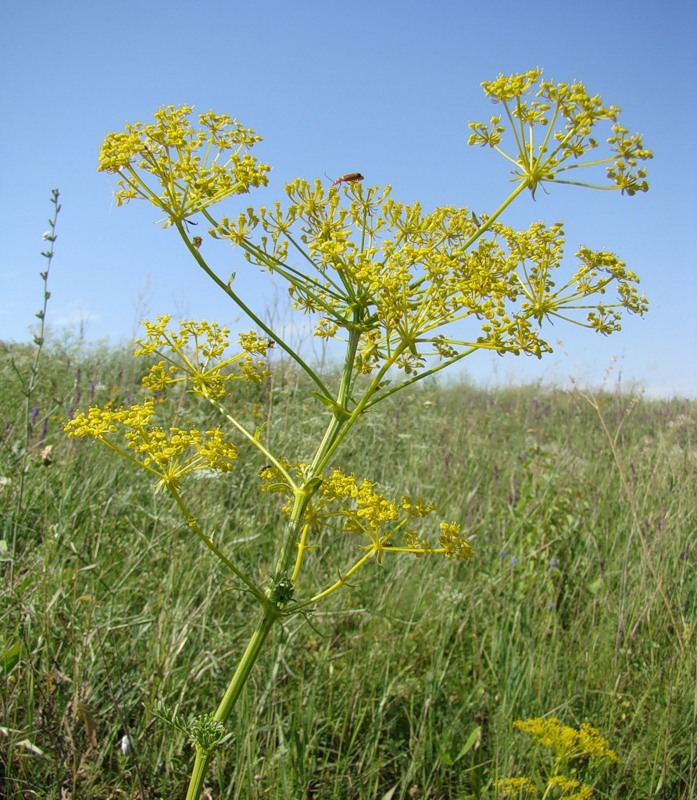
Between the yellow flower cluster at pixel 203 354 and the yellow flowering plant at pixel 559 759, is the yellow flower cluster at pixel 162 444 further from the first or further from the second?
the yellow flowering plant at pixel 559 759

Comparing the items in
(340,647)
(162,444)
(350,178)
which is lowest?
(340,647)

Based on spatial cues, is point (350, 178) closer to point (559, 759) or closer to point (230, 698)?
point (230, 698)

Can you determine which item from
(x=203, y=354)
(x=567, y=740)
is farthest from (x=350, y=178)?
(x=567, y=740)

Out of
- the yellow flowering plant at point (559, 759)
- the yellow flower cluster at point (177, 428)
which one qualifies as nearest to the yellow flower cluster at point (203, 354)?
the yellow flower cluster at point (177, 428)

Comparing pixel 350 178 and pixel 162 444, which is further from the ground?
pixel 350 178

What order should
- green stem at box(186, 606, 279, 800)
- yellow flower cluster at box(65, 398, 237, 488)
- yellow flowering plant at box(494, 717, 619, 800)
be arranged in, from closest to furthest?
green stem at box(186, 606, 279, 800) → yellow flower cluster at box(65, 398, 237, 488) → yellow flowering plant at box(494, 717, 619, 800)

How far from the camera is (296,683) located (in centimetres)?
260

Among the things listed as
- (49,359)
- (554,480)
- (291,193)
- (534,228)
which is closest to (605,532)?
(554,480)

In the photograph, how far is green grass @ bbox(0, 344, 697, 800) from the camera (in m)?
2.08

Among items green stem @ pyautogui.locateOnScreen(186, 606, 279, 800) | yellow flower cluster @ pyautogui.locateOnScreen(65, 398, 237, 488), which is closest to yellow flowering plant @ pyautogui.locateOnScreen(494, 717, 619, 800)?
green stem @ pyautogui.locateOnScreen(186, 606, 279, 800)

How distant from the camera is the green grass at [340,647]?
2.08 m

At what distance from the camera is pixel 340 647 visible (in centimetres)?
284

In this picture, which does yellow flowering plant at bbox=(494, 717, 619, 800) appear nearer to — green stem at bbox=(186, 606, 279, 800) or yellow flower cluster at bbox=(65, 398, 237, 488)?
green stem at bbox=(186, 606, 279, 800)

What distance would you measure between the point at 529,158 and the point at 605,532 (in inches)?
118
